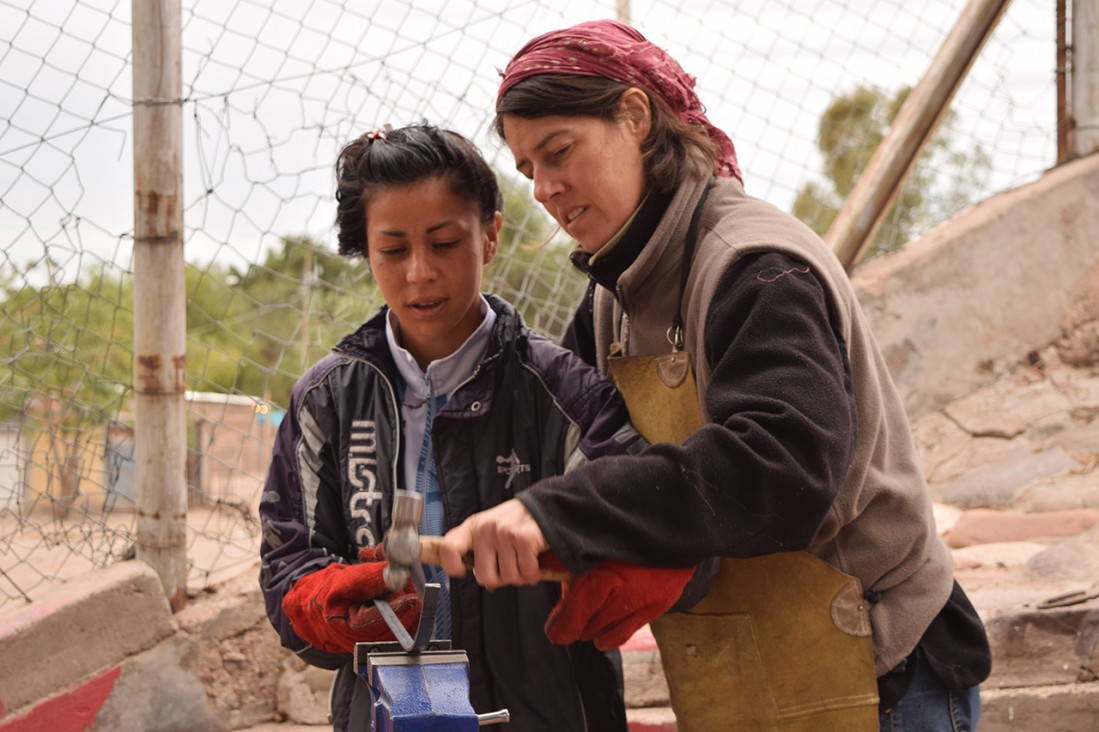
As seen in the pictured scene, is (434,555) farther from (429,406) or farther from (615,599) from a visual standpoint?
(429,406)

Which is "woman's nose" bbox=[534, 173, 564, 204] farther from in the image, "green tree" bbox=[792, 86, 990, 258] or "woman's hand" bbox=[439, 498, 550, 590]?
"green tree" bbox=[792, 86, 990, 258]

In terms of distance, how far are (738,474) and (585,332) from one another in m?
0.83

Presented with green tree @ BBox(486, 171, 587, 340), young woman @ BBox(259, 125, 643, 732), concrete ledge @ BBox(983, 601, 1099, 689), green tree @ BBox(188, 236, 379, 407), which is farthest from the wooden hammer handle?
green tree @ BBox(486, 171, 587, 340)

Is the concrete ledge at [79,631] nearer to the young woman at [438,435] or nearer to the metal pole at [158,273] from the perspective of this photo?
the metal pole at [158,273]

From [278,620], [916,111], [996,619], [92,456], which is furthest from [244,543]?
[916,111]

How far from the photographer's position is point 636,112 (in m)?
1.87

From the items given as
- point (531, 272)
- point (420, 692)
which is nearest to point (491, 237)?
point (420, 692)

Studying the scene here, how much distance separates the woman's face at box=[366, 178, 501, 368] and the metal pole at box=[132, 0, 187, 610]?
3.97 feet

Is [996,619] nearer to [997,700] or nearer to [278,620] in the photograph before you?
[997,700]

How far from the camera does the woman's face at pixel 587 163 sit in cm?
182

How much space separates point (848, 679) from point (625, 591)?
1.62 feet

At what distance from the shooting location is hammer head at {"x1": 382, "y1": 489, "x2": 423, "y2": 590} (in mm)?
1358

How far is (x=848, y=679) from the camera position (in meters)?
1.80

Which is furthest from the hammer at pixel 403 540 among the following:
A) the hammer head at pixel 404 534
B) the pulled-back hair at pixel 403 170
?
the pulled-back hair at pixel 403 170
